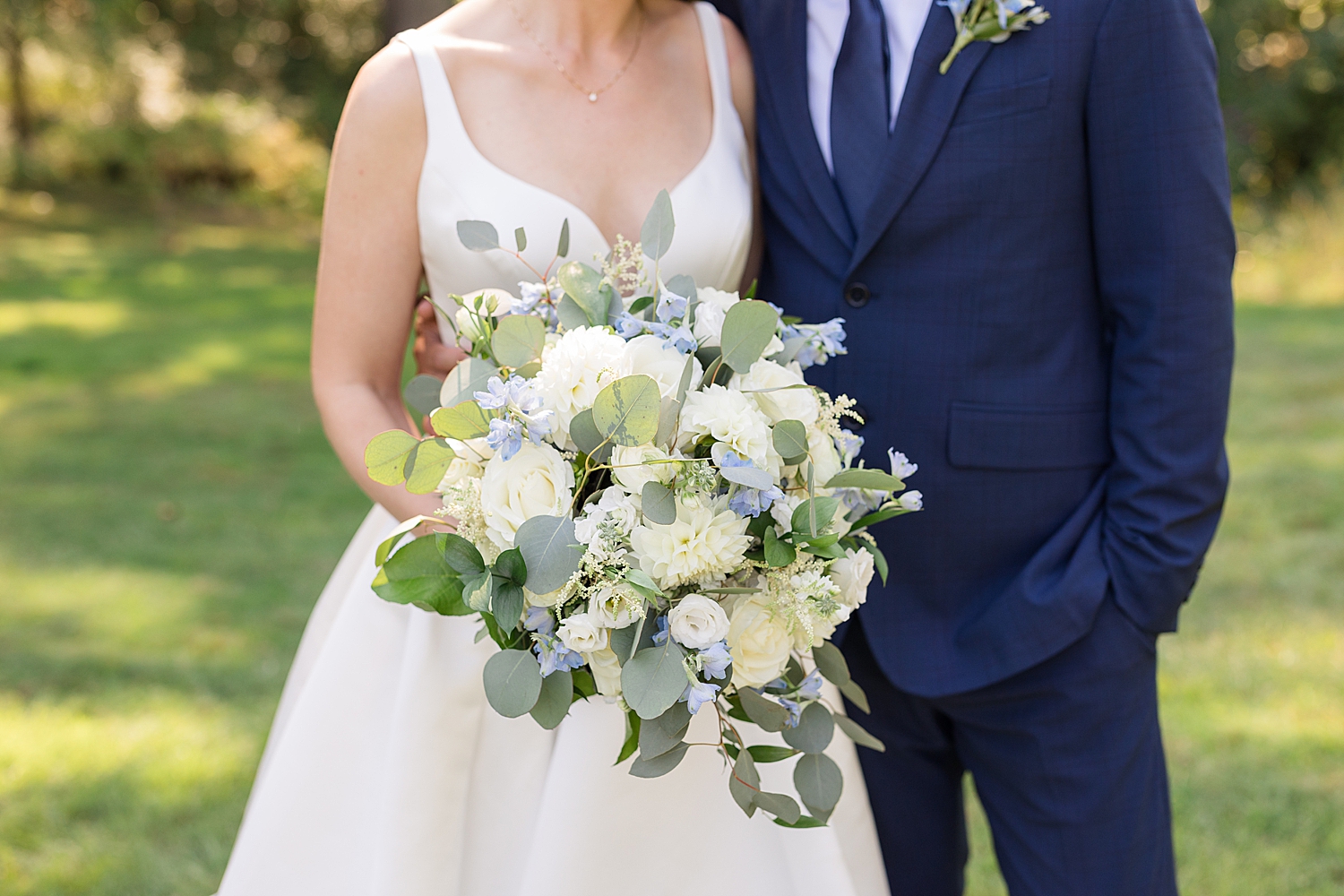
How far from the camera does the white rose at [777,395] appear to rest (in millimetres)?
1520

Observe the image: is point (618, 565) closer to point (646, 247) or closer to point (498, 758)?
point (646, 247)

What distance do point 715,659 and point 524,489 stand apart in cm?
33

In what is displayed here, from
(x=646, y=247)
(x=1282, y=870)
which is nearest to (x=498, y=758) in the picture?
(x=646, y=247)

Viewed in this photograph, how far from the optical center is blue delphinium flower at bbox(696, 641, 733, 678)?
4.59 ft

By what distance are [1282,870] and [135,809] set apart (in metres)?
3.18

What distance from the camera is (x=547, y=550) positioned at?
139 centimetres

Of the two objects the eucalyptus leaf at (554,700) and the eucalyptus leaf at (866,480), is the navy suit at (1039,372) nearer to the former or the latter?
the eucalyptus leaf at (866,480)

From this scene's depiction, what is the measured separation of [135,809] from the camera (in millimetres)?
3150

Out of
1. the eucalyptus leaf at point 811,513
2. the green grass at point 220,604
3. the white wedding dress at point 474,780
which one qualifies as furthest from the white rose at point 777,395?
the green grass at point 220,604

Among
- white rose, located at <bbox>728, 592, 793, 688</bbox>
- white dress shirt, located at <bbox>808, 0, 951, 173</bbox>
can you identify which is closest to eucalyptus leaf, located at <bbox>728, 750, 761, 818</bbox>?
white rose, located at <bbox>728, 592, 793, 688</bbox>

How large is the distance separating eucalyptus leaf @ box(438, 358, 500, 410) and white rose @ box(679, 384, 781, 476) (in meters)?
0.30

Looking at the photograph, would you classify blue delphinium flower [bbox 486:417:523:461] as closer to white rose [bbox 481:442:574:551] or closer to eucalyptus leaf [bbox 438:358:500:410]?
white rose [bbox 481:442:574:551]

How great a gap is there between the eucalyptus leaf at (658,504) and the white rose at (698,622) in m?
0.11

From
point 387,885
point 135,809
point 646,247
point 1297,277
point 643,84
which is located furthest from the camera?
point 1297,277
